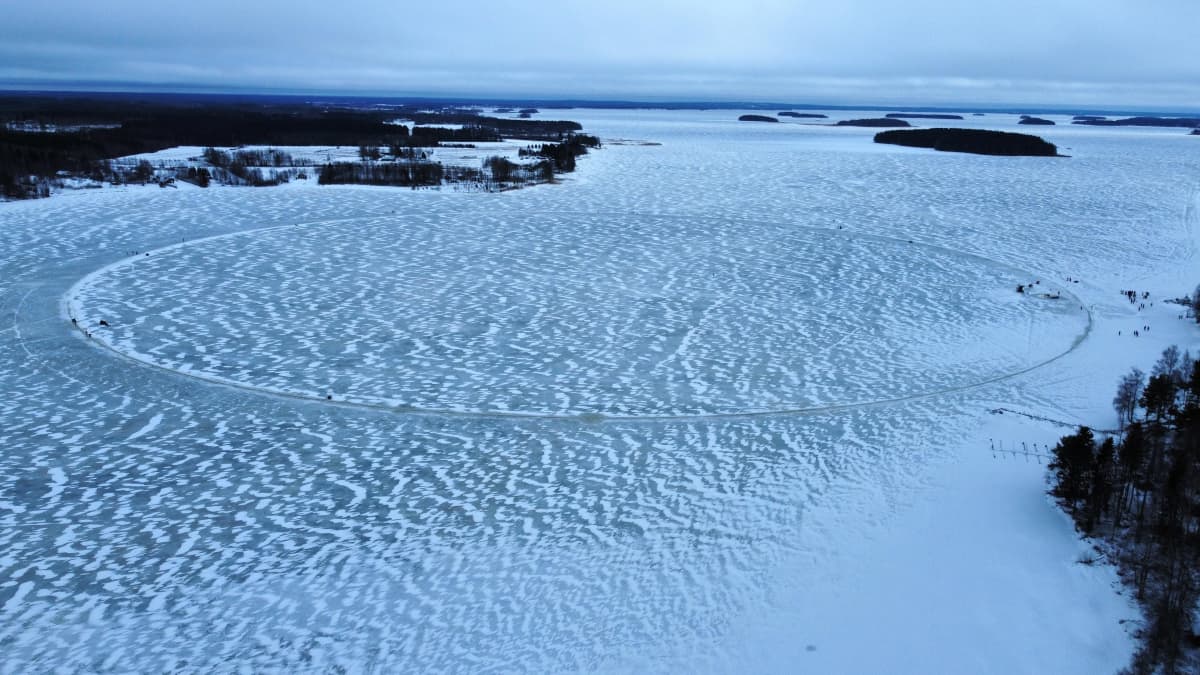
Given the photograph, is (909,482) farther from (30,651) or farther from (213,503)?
(30,651)

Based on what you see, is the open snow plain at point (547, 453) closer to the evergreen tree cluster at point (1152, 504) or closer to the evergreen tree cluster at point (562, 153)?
the evergreen tree cluster at point (1152, 504)

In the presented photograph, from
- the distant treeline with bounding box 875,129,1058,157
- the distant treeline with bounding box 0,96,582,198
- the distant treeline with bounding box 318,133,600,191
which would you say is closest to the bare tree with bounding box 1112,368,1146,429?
the distant treeline with bounding box 318,133,600,191

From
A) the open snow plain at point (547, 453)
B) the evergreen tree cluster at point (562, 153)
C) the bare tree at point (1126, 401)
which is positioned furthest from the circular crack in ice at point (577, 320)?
the evergreen tree cluster at point (562, 153)

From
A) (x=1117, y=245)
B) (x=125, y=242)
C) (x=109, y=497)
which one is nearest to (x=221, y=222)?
(x=125, y=242)

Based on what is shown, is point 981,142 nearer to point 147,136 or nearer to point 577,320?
point 577,320

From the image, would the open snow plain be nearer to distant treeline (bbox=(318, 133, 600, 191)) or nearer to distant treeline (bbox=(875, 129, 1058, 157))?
distant treeline (bbox=(318, 133, 600, 191))

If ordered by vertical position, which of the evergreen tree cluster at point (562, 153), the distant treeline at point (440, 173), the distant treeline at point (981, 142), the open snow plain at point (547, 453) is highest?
the distant treeline at point (981, 142)
